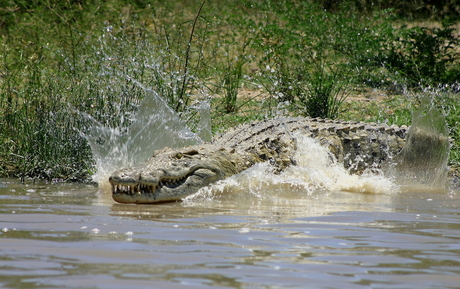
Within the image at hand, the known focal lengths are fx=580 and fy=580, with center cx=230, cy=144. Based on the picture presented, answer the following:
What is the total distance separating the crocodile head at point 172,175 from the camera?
4.66 meters

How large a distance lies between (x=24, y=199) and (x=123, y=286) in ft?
8.86

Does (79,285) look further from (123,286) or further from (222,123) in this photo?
(222,123)

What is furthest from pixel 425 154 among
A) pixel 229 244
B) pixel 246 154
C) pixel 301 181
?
pixel 229 244

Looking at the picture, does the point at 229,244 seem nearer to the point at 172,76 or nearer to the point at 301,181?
the point at 301,181

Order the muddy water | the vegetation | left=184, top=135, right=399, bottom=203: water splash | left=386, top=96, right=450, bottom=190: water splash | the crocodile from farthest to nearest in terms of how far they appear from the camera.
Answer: the vegetation < left=386, top=96, right=450, bottom=190: water splash < left=184, top=135, right=399, bottom=203: water splash < the crocodile < the muddy water

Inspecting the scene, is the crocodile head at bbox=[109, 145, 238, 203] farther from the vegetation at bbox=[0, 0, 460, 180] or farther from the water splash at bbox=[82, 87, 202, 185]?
the vegetation at bbox=[0, 0, 460, 180]

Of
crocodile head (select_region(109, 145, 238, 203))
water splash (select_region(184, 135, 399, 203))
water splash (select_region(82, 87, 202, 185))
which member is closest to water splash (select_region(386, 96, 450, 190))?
water splash (select_region(184, 135, 399, 203))

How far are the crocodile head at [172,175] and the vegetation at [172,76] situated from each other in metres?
1.30

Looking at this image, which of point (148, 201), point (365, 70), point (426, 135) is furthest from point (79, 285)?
point (365, 70)

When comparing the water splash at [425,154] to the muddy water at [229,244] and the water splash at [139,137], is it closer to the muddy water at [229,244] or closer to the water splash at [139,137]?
the muddy water at [229,244]

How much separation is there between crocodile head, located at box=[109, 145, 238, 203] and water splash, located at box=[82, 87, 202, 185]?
741mm

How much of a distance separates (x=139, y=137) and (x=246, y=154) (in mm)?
1227

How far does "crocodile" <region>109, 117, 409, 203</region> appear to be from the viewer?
4.78 m

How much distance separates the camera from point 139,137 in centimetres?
641
